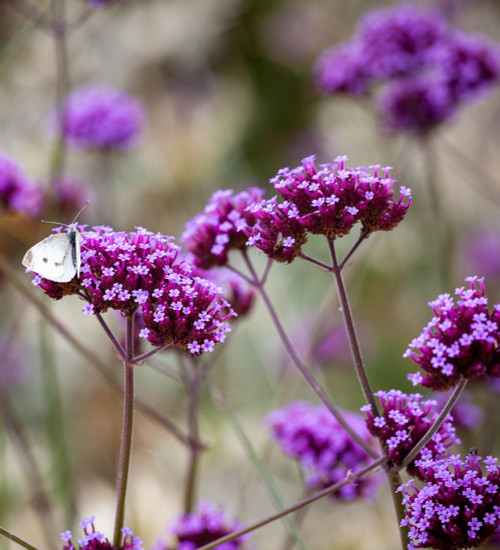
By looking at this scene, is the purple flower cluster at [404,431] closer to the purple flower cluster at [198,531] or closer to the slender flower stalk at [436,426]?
the slender flower stalk at [436,426]

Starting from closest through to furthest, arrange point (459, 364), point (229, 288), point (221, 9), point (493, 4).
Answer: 1. point (459, 364)
2. point (229, 288)
3. point (493, 4)
4. point (221, 9)

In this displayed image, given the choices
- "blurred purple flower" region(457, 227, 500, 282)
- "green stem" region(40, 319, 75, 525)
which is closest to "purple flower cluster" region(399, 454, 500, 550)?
"green stem" region(40, 319, 75, 525)

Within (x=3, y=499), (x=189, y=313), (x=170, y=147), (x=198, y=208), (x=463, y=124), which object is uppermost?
(x=170, y=147)

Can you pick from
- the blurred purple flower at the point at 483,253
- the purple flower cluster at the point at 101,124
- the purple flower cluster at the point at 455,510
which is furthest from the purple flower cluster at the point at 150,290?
the blurred purple flower at the point at 483,253

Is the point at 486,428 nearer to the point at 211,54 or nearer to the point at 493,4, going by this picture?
the point at 493,4

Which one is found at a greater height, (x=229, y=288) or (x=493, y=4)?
(x=493, y=4)

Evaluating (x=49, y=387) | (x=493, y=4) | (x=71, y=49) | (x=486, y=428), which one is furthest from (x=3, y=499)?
(x=493, y=4)
